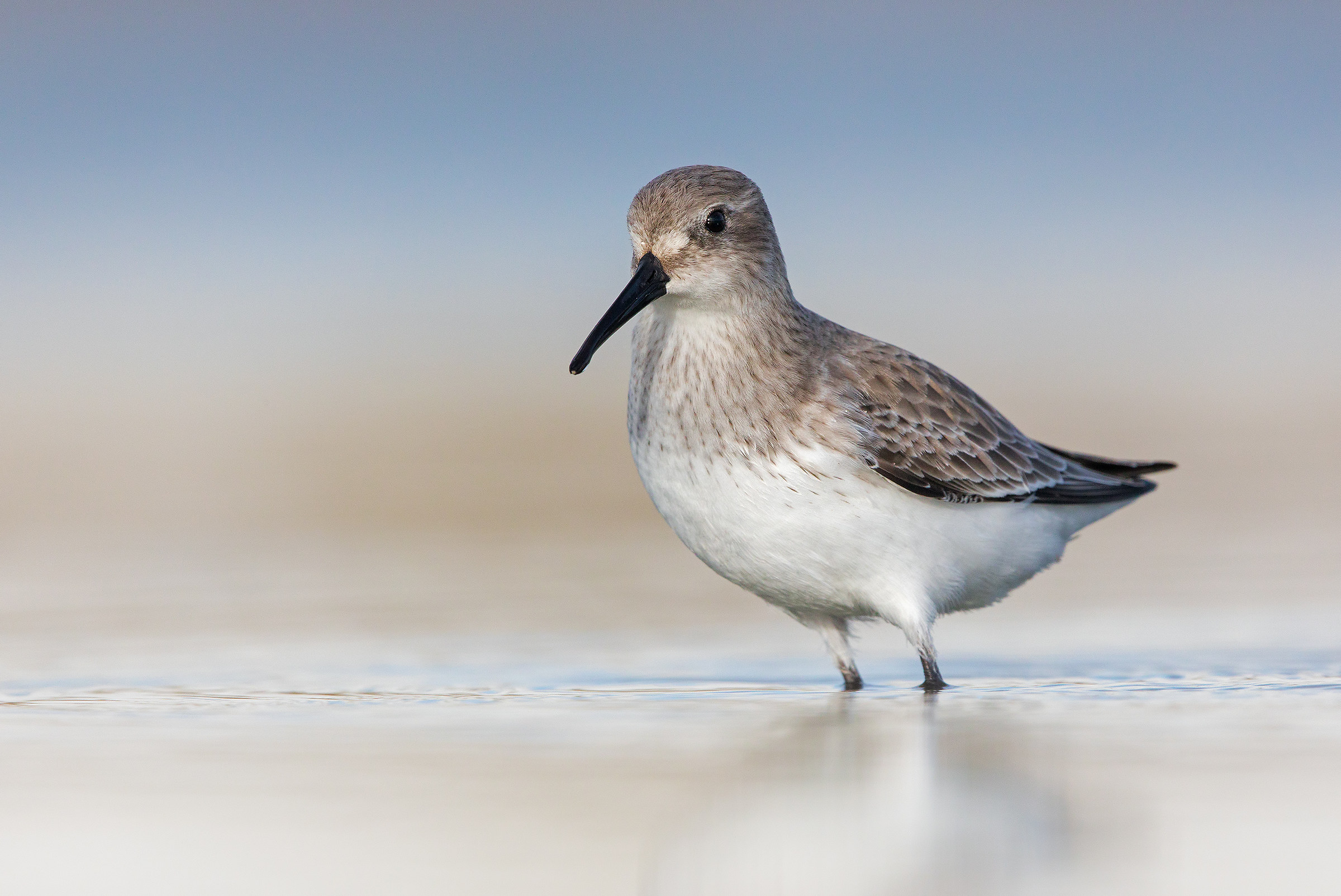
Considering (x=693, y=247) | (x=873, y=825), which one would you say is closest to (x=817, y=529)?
(x=693, y=247)

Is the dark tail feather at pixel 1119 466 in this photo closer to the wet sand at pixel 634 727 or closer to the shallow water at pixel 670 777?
the wet sand at pixel 634 727

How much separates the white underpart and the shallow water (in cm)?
36

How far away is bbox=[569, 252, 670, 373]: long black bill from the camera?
639 cm

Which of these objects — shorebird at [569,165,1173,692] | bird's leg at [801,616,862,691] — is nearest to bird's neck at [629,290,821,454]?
shorebird at [569,165,1173,692]

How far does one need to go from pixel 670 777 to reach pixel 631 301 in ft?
7.47

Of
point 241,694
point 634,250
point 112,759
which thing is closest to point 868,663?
point 634,250

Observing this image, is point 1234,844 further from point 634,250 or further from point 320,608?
point 320,608

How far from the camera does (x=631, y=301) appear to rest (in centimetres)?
640

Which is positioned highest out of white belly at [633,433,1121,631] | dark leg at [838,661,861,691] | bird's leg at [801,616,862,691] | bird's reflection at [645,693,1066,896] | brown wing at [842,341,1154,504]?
brown wing at [842,341,1154,504]

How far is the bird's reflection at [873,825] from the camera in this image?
3641 millimetres

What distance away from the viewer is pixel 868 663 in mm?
7551

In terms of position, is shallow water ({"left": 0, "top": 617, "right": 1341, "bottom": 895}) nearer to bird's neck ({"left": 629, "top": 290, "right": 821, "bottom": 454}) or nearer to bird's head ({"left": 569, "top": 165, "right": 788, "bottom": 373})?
bird's neck ({"left": 629, "top": 290, "right": 821, "bottom": 454})

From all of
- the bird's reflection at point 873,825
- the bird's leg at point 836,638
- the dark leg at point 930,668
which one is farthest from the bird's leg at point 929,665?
the bird's reflection at point 873,825

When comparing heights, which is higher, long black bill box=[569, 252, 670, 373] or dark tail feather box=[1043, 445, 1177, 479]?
long black bill box=[569, 252, 670, 373]
